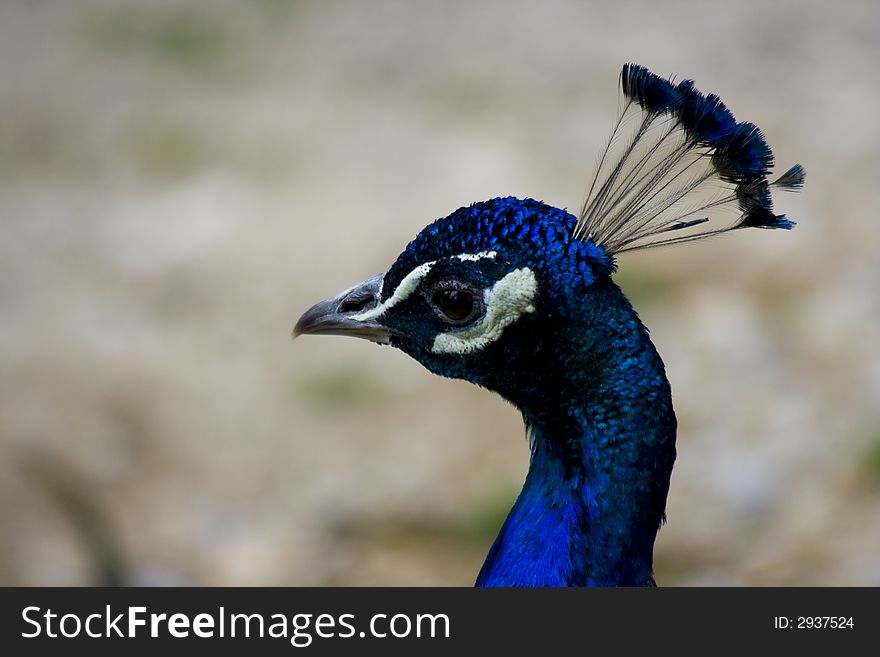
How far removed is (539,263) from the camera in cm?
157

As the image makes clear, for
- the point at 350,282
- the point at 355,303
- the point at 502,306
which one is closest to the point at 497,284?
the point at 502,306

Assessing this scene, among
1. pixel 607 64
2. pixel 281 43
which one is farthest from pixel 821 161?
pixel 281 43

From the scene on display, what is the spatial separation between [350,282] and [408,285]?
2.03 meters

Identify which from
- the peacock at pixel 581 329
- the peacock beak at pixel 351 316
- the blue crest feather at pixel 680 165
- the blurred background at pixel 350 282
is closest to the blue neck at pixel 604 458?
the peacock at pixel 581 329

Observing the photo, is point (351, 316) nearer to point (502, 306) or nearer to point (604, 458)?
point (502, 306)

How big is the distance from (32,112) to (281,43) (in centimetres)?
105

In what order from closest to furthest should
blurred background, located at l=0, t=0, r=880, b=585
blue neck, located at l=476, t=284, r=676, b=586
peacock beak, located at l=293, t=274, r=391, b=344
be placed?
blue neck, located at l=476, t=284, r=676, b=586, peacock beak, located at l=293, t=274, r=391, b=344, blurred background, located at l=0, t=0, r=880, b=585

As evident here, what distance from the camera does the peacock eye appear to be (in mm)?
1614

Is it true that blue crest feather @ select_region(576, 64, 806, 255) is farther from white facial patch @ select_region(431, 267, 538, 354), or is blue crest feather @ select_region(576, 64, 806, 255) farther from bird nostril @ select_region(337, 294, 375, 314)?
bird nostril @ select_region(337, 294, 375, 314)

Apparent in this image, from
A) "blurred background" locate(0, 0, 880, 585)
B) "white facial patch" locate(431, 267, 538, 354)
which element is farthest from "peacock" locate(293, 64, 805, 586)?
"blurred background" locate(0, 0, 880, 585)

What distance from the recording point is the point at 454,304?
163 cm

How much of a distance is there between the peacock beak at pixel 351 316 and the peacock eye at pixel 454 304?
0.13 m

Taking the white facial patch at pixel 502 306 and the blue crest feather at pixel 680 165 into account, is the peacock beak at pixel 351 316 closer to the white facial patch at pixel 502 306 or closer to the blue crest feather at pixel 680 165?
the white facial patch at pixel 502 306
